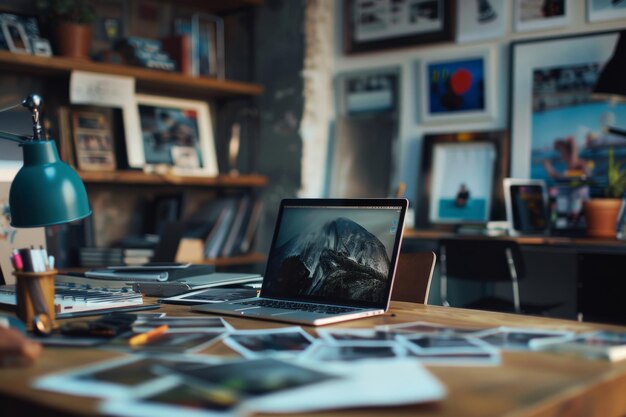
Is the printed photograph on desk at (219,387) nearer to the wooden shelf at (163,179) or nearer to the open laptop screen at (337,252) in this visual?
the open laptop screen at (337,252)

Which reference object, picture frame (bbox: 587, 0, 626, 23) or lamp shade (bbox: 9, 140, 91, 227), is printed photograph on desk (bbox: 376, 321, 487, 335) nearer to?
lamp shade (bbox: 9, 140, 91, 227)

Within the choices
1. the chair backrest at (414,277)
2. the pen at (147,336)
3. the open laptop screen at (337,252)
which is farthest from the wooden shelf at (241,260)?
the pen at (147,336)

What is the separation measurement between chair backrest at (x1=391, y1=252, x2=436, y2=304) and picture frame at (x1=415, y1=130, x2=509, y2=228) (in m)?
2.03

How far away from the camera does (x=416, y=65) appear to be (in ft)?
14.3

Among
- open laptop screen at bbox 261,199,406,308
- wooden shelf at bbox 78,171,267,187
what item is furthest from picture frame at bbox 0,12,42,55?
open laptop screen at bbox 261,199,406,308

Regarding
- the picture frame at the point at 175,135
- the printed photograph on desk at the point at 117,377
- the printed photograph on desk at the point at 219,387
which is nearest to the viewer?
the printed photograph on desk at the point at 219,387

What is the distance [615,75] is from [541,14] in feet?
2.19

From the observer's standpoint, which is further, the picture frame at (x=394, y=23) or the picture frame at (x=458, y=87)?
the picture frame at (x=394, y=23)

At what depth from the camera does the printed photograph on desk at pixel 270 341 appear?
1.23m

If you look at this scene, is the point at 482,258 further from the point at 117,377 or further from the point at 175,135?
the point at 117,377

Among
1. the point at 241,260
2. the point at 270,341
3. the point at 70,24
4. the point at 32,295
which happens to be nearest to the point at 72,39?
the point at 70,24

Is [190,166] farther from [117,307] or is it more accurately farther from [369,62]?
[117,307]

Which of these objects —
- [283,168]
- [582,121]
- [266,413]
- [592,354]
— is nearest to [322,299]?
[592,354]

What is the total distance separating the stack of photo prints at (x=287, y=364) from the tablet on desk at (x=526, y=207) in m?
2.37
